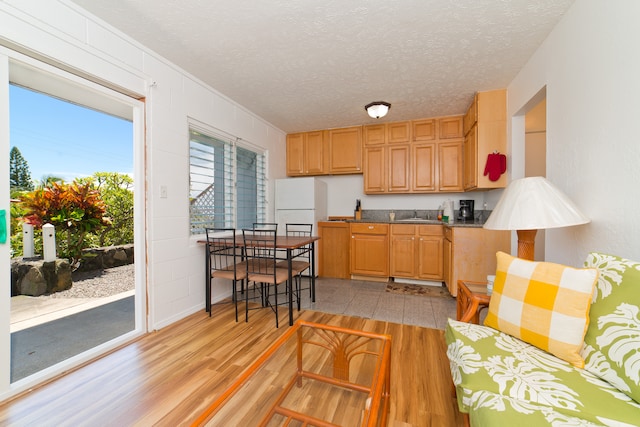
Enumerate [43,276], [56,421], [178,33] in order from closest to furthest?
1. [56,421]
2. [178,33]
3. [43,276]

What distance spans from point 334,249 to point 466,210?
7.00 feet

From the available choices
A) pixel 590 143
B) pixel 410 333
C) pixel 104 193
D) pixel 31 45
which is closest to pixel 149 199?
pixel 104 193

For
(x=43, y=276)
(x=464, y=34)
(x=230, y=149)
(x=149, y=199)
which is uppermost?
(x=464, y=34)

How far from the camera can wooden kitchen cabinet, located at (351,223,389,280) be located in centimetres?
392

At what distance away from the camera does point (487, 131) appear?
3.01 meters

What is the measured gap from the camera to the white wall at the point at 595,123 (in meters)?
1.26

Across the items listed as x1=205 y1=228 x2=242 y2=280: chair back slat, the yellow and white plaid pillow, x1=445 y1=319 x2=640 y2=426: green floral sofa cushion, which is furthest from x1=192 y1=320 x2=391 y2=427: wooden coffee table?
x1=205 y1=228 x2=242 y2=280: chair back slat

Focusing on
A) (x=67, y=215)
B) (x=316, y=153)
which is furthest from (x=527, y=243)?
(x=67, y=215)

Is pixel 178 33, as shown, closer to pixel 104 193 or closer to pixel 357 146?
pixel 104 193

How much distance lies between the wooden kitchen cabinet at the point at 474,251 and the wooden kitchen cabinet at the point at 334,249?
62.4 inches

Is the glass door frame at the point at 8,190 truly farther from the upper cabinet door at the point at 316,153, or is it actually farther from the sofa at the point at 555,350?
the upper cabinet door at the point at 316,153

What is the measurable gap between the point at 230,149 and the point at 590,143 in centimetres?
338

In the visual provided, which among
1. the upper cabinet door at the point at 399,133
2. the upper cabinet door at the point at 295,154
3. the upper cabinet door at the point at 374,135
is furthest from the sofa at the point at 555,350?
the upper cabinet door at the point at 295,154

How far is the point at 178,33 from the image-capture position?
2.03 m
